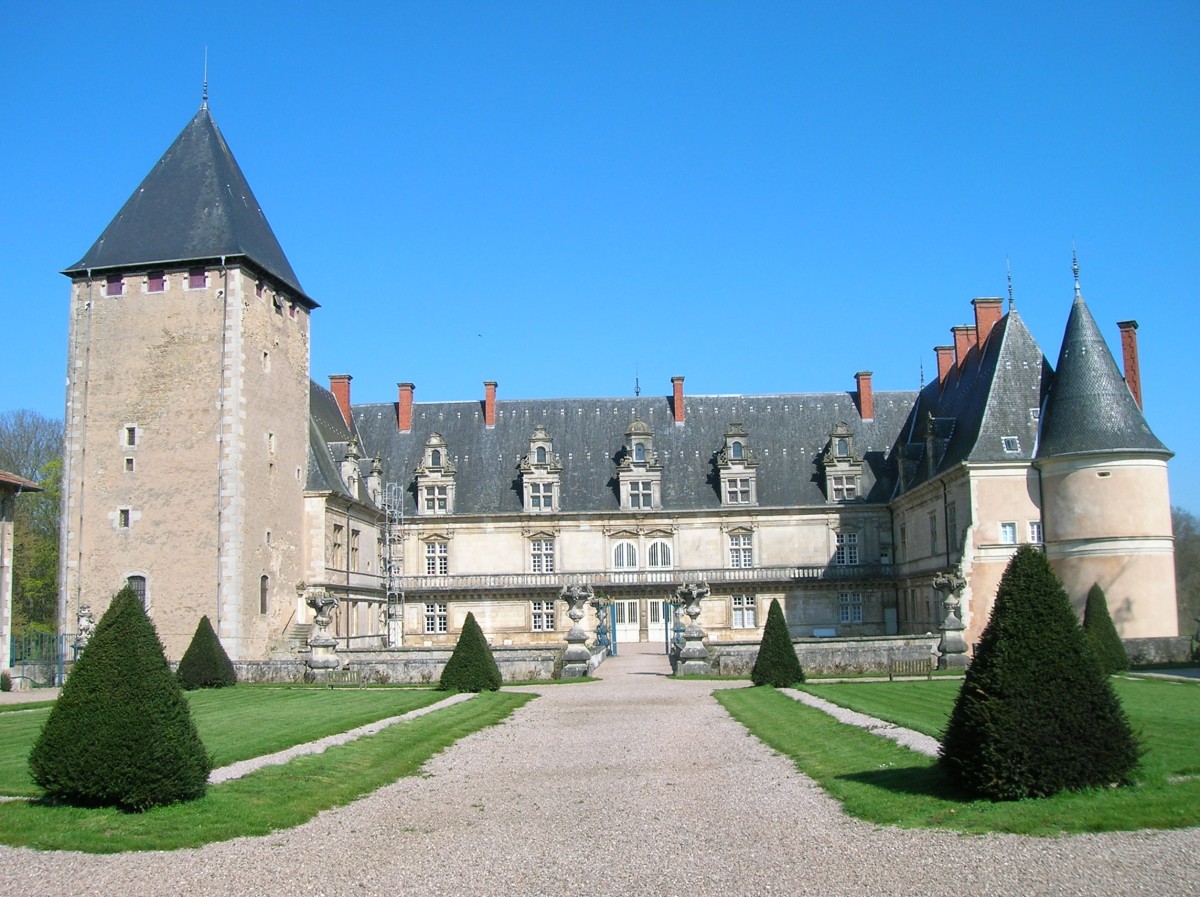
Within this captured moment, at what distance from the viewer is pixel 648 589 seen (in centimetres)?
3681

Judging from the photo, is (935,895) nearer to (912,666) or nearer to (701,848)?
(701,848)

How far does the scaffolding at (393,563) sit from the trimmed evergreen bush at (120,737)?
27.6m

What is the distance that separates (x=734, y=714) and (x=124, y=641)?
348 inches

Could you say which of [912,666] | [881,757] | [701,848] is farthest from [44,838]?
[912,666]

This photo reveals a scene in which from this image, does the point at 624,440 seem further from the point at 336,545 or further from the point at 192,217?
the point at 192,217

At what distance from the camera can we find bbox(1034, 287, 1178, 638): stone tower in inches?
1046

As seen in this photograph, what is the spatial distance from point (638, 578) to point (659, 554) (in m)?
1.12

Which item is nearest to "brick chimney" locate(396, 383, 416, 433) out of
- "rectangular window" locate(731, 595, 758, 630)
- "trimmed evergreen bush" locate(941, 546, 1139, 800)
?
"rectangular window" locate(731, 595, 758, 630)

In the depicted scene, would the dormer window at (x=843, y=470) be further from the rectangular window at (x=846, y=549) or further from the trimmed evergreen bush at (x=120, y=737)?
the trimmed evergreen bush at (x=120, y=737)

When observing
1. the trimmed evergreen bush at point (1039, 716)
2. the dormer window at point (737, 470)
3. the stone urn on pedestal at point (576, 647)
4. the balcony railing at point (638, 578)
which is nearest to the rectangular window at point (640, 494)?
the balcony railing at point (638, 578)

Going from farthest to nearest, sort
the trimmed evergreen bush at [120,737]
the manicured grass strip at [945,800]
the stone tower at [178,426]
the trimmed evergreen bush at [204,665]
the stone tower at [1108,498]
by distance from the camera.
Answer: the stone tower at [178,426] < the stone tower at [1108,498] < the trimmed evergreen bush at [204,665] < the trimmed evergreen bush at [120,737] < the manicured grass strip at [945,800]

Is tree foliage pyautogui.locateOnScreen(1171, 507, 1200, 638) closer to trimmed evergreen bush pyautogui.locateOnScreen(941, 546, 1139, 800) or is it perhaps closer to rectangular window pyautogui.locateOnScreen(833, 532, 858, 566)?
rectangular window pyautogui.locateOnScreen(833, 532, 858, 566)

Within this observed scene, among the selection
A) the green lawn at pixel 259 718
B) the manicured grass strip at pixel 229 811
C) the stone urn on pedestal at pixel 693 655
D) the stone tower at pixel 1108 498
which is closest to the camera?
the manicured grass strip at pixel 229 811

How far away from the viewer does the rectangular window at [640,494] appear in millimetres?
37438
